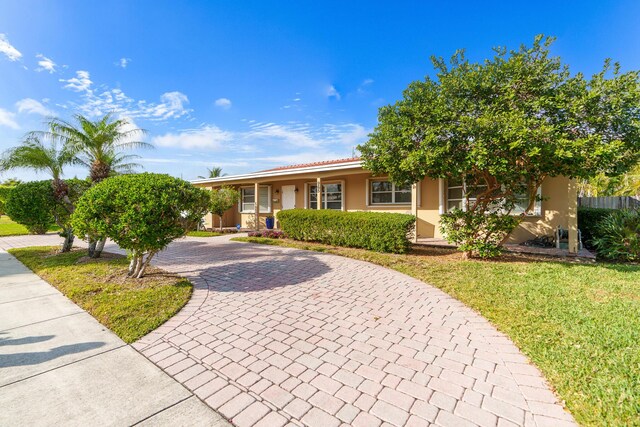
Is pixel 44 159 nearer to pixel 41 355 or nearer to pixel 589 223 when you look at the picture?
pixel 41 355

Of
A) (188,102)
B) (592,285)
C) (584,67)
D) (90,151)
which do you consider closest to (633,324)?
(592,285)

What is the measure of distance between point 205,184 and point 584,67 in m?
16.1

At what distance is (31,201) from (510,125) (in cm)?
1221

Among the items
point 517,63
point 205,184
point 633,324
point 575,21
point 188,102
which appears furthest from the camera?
point 205,184

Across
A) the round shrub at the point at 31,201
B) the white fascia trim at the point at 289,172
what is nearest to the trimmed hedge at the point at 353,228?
the white fascia trim at the point at 289,172

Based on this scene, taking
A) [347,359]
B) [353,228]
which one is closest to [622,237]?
[353,228]

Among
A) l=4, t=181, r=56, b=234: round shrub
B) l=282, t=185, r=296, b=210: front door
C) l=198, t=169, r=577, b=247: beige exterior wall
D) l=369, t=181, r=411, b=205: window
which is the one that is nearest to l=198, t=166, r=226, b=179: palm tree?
l=198, t=169, r=577, b=247: beige exterior wall

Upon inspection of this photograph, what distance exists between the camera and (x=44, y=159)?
828 centimetres

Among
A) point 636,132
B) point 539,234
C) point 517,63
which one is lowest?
Answer: point 539,234

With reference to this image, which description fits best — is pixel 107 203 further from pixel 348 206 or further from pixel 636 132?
pixel 636 132

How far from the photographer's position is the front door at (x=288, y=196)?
1421 centimetres

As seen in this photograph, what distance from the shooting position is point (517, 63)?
6.00 metres

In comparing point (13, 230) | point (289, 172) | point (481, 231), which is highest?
point (289, 172)

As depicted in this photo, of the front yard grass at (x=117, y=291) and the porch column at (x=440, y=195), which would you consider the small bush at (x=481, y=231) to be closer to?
the porch column at (x=440, y=195)
